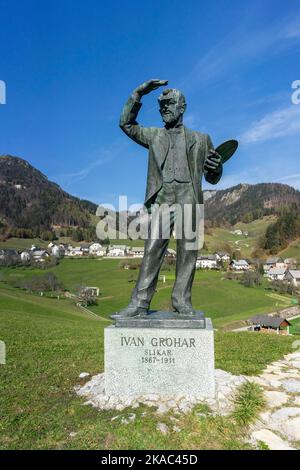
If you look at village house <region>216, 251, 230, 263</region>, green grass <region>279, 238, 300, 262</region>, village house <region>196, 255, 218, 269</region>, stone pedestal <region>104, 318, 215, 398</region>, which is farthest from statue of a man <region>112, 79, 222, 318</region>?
green grass <region>279, 238, 300, 262</region>

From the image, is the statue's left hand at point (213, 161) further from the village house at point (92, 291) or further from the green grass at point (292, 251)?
the green grass at point (292, 251)

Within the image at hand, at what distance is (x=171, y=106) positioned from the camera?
6.48 metres

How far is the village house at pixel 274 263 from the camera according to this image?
99.8 m

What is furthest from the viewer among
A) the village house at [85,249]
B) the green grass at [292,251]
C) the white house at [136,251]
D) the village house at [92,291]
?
the village house at [85,249]

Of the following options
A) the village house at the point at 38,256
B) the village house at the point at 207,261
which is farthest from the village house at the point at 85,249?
the village house at the point at 207,261

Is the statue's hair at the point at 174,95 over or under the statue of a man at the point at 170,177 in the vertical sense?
over

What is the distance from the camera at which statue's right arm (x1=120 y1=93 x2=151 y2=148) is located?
21.1 feet

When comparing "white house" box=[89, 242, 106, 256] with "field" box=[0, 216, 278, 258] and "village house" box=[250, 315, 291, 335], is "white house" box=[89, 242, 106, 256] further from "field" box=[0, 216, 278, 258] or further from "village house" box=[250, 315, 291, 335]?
"village house" box=[250, 315, 291, 335]

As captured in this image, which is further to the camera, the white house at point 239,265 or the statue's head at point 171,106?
the white house at point 239,265

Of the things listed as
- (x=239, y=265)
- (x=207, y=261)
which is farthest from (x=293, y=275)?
(x=207, y=261)

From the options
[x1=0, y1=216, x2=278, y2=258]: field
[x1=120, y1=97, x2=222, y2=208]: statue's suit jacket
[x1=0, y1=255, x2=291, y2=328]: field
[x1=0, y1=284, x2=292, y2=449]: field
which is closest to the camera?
[x1=0, y1=284, x2=292, y2=449]: field

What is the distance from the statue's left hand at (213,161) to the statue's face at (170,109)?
0.83m

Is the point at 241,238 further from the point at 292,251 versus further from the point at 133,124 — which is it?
the point at 133,124
